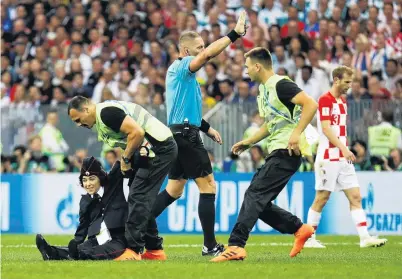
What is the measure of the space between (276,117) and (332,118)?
2786mm

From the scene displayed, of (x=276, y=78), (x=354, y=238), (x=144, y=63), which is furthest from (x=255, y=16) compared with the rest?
(x=276, y=78)

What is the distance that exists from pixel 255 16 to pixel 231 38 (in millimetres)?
11530

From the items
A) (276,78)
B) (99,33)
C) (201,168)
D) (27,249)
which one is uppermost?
(99,33)

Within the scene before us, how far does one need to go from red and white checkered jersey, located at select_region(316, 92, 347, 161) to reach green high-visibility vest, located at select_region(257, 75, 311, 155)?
256 centimetres

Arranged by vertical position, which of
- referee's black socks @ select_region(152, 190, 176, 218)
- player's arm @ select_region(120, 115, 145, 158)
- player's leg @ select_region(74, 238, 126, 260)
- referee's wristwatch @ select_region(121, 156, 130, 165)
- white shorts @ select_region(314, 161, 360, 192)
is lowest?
player's leg @ select_region(74, 238, 126, 260)

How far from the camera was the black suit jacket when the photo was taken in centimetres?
1166

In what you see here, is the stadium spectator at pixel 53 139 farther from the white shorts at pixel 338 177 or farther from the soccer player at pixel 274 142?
the soccer player at pixel 274 142

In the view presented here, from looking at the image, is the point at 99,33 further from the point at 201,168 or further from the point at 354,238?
the point at 201,168

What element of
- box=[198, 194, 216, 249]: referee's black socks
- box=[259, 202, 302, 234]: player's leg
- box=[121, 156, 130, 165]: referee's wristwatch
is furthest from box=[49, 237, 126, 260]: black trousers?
box=[259, 202, 302, 234]: player's leg

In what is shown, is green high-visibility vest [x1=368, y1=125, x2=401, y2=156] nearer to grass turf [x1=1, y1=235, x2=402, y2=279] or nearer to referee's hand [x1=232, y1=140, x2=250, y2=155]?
grass turf [x1=1, y1=235, x2=402, y2=279]

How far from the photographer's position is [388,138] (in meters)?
18.6

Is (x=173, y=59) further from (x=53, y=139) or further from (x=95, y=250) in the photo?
(x=95, y=250)

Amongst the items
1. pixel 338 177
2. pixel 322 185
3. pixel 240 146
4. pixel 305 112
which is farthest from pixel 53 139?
pixel 305 112

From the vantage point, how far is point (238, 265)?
10570mm
